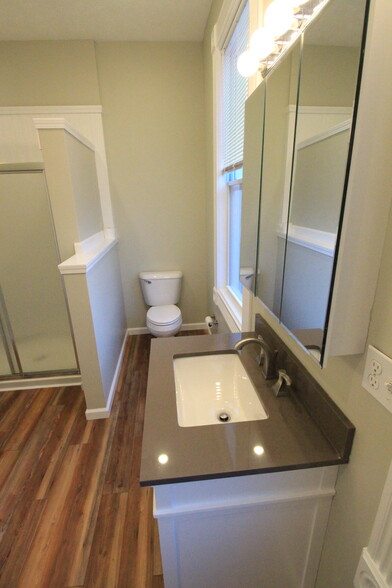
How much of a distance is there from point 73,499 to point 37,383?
47.3 inches

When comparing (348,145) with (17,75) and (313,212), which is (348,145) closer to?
(313,212)

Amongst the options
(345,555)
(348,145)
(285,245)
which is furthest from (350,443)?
(348,145)

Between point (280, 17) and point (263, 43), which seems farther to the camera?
point (263, 43)

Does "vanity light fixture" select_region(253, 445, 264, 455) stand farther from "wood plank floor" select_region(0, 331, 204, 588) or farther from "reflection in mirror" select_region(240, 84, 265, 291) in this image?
"wood plank floor" select_region(0, 331, 204, 588)

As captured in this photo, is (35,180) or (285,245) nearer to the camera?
(285,245)

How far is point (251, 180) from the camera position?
4.15 ft

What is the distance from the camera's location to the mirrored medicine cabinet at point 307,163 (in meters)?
0.61

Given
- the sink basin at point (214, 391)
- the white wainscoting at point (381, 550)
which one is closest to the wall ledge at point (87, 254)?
the sink basin at point (214, 391)

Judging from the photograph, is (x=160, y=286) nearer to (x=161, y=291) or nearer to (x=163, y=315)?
(x=161, y=291)

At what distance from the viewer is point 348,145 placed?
0.58 metres

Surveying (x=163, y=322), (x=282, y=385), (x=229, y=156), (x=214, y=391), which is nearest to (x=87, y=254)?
(x=163, y=322)

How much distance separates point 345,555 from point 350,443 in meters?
0.36

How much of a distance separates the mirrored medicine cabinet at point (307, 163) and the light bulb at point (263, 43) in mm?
69

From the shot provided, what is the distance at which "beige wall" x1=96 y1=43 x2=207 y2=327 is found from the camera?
263cm
